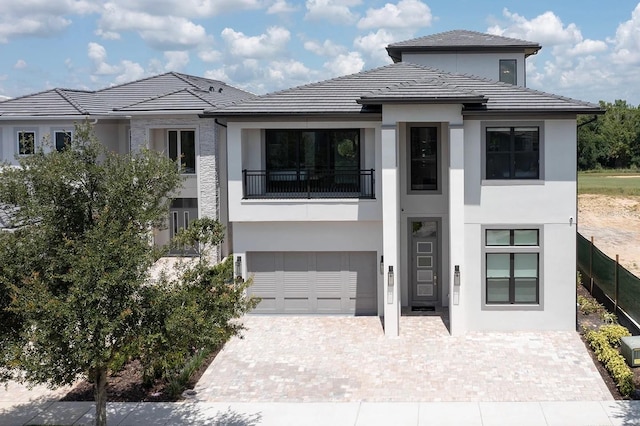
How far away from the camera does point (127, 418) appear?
1238 cm

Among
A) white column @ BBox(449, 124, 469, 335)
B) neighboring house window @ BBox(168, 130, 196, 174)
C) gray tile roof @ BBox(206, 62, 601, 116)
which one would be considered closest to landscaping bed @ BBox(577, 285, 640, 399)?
white column @ BBox(449, 124, 469, 335)

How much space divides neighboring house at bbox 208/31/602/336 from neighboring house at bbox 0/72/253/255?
3.44 meters

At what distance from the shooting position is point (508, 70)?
25234 millimetres

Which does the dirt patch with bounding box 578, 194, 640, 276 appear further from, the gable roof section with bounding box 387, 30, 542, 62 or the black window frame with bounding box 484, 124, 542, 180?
the black window frame with bounding box 484, 124, 542, 180

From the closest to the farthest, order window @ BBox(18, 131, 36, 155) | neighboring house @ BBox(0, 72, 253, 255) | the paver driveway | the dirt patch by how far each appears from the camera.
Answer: window @ BBox(18, 131, 36, 155), the paver driveway, neighboring house @ BBox(0, 72, 253, 255), the dirt patch

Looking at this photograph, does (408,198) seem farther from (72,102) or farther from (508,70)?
(72,102)

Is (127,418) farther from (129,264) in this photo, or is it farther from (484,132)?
(484,132)

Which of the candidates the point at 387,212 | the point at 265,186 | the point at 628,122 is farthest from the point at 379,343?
the point at 628,122

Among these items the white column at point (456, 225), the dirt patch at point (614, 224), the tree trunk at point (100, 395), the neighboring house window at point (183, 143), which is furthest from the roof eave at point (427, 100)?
the dirt patch at point (614, 224)

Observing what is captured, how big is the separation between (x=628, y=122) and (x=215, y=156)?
7193cm

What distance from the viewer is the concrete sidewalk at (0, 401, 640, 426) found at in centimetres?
1183

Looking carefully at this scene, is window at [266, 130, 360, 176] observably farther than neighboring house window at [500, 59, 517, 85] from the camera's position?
No

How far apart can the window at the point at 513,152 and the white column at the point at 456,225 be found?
1.02 meters

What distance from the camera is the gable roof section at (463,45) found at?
2472 centimetres
